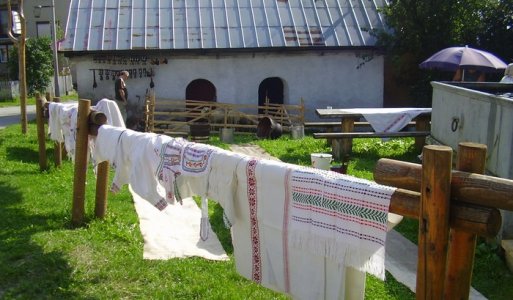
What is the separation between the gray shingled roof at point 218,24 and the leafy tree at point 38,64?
53.6 ft

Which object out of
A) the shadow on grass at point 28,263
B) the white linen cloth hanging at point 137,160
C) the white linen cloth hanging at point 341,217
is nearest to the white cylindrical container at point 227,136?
the shadow on grass at point 28,263

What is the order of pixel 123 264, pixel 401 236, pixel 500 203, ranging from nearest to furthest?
pixel 500 203 < pixel 123 264 < pixel 401 236

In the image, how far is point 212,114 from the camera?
56.6 ft

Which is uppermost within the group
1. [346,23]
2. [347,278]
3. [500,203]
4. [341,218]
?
[346,23]

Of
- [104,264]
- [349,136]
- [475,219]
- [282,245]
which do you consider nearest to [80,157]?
[104,264]

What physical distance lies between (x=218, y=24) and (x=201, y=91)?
2.48 m

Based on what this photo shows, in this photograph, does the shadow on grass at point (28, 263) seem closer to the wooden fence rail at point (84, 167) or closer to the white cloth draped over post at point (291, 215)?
the wooden fence rail at point (84, 167)

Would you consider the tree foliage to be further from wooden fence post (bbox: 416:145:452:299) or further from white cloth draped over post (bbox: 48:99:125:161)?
wooden fence post (bbox: 416:145:452:299)

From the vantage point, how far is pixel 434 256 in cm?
280

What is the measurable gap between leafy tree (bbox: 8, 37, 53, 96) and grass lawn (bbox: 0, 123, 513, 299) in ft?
90.3

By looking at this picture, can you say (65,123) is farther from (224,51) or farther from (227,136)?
(224,51)

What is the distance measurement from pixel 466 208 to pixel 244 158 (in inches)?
62.5

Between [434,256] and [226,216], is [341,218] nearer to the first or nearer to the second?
[434,256]

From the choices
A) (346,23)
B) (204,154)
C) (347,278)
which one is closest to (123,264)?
(204,154)
